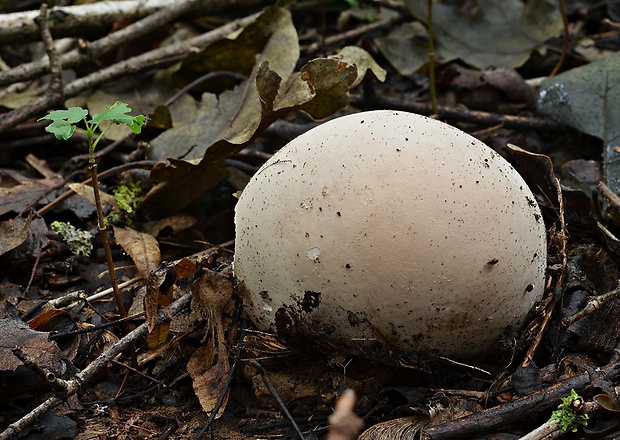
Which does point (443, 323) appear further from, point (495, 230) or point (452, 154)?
point (452, 154)

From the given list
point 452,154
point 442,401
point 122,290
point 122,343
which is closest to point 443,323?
point 442,401

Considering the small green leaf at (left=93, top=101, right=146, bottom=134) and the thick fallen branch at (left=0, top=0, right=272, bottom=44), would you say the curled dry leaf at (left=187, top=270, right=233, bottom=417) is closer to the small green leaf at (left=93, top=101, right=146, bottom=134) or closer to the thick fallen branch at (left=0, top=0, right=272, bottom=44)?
the small green leaf at (left=93, top=101, right=146, bottom=134)

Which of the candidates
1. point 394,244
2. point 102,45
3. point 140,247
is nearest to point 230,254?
point 140,247

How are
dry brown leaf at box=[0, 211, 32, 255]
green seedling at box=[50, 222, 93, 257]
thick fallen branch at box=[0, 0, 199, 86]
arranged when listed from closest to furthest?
dry brown leaf at box=[0, 211, 32, 255]
green seedling at box=[50, 222, 93, 257]
thick fallen branch at box=[0, 0, 199, 86]

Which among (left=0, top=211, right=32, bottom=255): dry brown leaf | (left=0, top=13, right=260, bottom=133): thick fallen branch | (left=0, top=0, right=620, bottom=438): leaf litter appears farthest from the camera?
(left=0, top=13, right=260, bottom=133): thick fallen branch

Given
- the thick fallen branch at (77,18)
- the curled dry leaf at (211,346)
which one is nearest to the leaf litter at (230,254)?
the curled dry leaf at (211,346)

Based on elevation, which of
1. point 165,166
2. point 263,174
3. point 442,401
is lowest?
point 442,401

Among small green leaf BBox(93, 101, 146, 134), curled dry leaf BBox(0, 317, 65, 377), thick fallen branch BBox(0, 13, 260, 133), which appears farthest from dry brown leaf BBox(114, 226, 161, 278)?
thick fallen branch BBox(0, 13, 260, 133)

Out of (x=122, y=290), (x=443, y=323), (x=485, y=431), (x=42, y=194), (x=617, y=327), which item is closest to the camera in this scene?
(x=485, y=431)
